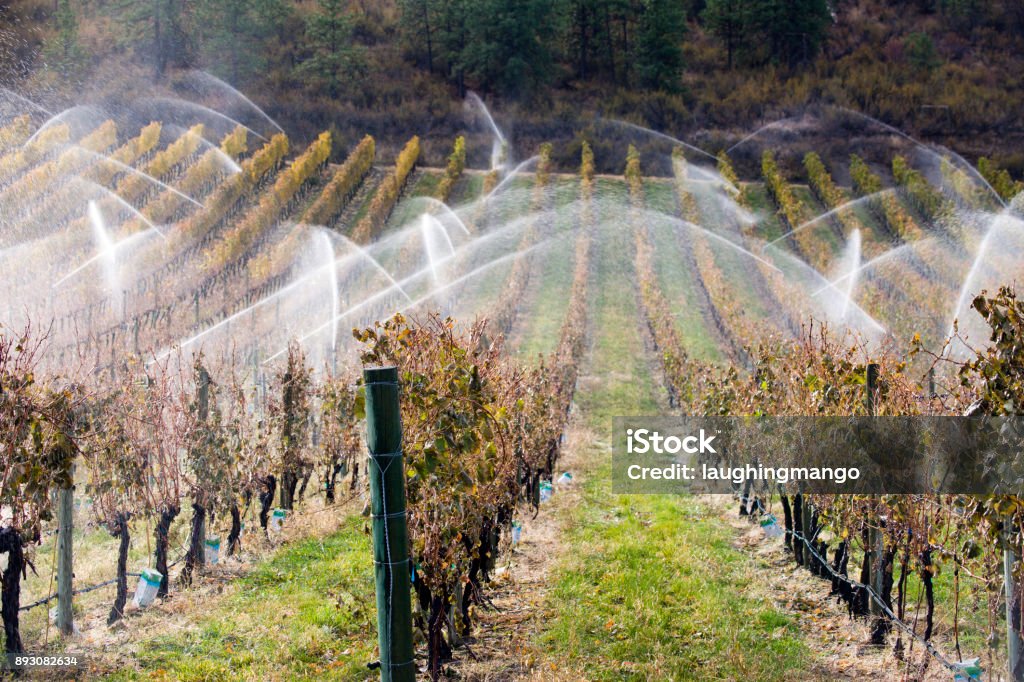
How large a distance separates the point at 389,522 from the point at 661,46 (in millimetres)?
58145

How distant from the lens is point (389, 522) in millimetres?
3863

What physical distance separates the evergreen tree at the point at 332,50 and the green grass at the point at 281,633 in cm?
5088

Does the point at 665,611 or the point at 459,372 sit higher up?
the point at 459,372

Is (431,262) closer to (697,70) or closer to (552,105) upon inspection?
(552,105)

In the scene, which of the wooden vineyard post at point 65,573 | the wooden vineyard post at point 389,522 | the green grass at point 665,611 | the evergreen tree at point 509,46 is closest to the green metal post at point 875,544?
the green grass at point 665,611

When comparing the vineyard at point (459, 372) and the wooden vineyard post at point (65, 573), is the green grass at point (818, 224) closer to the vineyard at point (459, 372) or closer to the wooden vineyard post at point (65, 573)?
the vineyard at point (459, 372)

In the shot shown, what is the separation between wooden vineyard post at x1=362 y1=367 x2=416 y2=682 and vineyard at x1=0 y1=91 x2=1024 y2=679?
5.81ft

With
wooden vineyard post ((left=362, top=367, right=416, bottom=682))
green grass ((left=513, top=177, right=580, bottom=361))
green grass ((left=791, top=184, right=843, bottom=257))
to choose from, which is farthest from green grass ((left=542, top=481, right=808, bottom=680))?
green grass ((left=791, top=184, right=843, bottom=257))

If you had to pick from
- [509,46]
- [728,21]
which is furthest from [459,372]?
[728,21]

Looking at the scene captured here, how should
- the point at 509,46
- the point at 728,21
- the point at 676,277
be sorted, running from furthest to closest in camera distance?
the point at 728,21
the point at 509,46
the point at 676,277

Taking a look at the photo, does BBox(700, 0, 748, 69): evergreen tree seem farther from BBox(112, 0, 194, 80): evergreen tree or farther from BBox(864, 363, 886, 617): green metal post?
BBox(864, 363, 886, 617): green metal post

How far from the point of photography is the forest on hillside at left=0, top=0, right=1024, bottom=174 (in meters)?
52.9

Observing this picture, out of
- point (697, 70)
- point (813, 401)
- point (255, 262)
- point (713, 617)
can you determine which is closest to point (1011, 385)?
point (813, 401)

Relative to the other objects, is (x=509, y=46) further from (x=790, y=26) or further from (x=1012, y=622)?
(x=1012, y=622)
